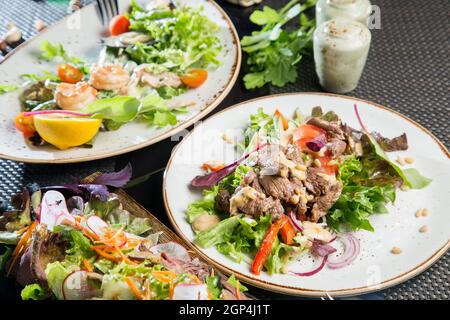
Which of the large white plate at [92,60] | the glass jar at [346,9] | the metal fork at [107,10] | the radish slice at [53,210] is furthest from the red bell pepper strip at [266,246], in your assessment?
the metal fork at [107,10]

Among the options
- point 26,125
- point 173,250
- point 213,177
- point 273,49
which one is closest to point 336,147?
point 213,177

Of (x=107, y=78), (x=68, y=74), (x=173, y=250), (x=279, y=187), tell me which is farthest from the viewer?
(x=68, y=74)

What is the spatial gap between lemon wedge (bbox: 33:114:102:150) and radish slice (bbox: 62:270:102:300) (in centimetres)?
89

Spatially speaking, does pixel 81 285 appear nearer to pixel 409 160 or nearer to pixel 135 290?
pixel 135 290

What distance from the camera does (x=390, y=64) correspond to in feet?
9.93

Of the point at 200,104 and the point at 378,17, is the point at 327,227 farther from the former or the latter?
the point at 378,17

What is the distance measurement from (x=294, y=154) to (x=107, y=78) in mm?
985

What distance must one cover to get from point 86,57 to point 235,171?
126cm

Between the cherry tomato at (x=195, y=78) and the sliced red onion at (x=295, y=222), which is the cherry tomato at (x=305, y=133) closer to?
the sliced red onion at (x=295, y=222)

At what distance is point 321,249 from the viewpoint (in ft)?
6.54
